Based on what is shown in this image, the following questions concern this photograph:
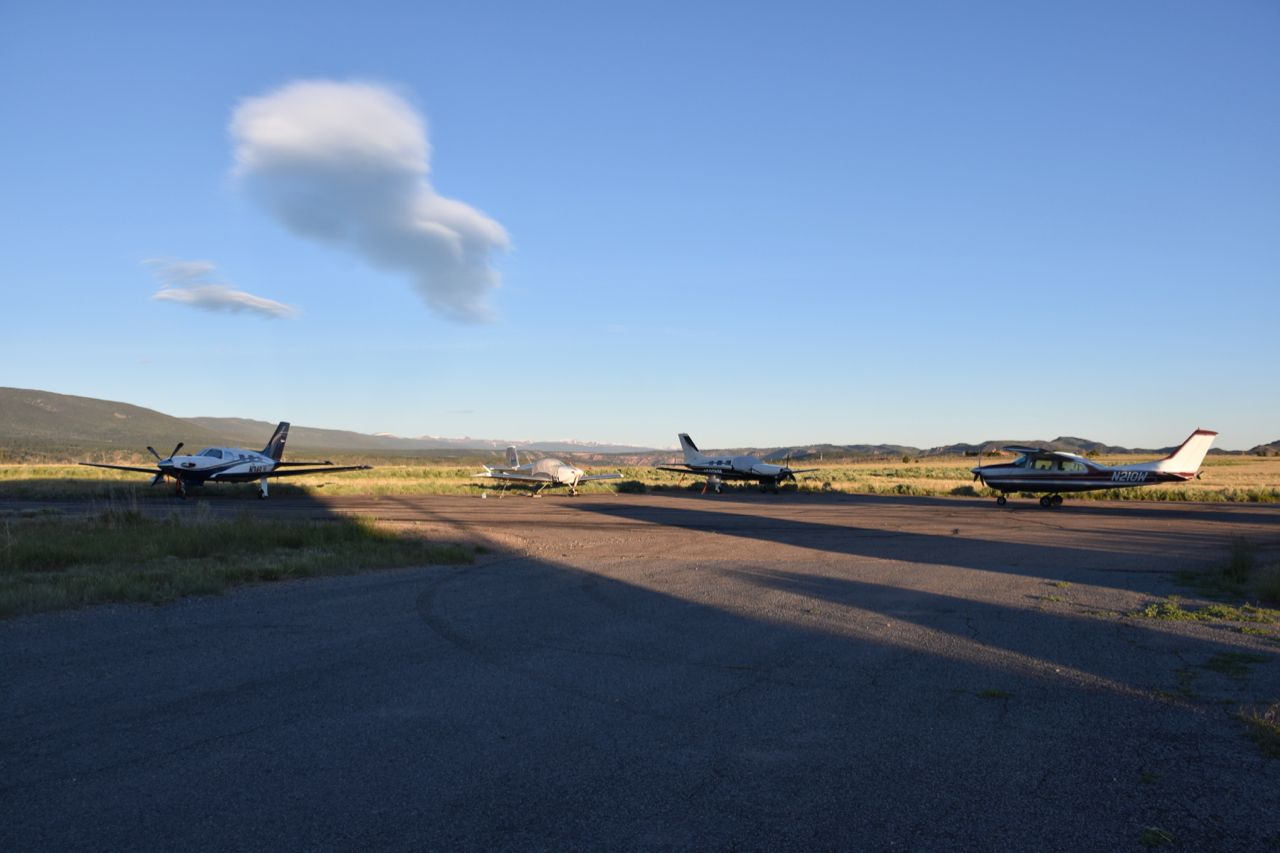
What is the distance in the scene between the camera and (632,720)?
544cm

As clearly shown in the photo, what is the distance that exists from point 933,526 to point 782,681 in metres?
17.8

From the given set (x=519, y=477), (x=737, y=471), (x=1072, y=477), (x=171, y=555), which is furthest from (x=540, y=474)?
(x=171, y=555)

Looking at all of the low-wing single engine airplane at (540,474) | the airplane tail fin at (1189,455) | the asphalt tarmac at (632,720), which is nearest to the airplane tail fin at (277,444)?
the low-wing single engine airplane at (540,474)

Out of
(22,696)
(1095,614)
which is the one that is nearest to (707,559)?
(1095,614)

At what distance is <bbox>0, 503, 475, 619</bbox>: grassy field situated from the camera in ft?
32.0

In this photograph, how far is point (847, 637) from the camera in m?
8.27

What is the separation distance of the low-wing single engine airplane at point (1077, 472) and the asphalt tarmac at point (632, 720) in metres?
22.5

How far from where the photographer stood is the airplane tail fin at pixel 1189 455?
100 ft

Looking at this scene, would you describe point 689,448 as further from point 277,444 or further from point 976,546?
point 976,546

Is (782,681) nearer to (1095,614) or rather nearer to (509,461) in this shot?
(1095,614)

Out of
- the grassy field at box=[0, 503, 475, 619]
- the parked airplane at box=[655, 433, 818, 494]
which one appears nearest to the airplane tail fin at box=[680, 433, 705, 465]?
the parked airplane at box=[655, 433, 818, 494]

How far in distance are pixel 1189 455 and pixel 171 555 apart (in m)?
32.9

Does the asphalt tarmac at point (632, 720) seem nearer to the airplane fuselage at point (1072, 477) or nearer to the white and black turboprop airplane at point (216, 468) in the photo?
the airplane fuselage at point (1072, 477)

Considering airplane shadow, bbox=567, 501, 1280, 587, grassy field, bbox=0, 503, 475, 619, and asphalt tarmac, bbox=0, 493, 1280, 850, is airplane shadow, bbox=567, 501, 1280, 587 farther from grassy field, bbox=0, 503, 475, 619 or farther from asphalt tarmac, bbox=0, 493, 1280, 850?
grassy field, bbox=0, 503, 475, 619
